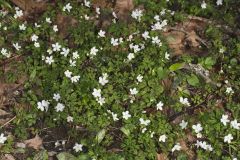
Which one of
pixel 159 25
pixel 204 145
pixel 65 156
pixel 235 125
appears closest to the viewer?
pixel 65 156

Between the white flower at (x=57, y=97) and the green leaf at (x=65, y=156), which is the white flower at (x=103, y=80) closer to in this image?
the white flower at (x=57, y=97)

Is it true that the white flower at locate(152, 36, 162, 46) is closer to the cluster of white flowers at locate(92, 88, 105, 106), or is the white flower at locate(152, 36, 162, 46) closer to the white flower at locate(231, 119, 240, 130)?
the cluster of white flowers at locate(92, 88, 105, 106)

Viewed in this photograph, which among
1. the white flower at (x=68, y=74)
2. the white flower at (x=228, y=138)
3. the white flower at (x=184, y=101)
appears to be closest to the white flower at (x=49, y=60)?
the white flower at (x=68, y=74)

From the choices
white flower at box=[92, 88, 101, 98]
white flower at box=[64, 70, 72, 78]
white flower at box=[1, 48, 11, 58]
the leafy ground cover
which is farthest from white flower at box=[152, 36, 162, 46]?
white flower at box=[1, 48, 11, 58]

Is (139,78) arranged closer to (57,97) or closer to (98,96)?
(98,96)

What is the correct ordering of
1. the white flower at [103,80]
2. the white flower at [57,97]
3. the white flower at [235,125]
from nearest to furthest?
the white flower at [235,125]
the white flower at [57,97]
the white flower at [103,80]

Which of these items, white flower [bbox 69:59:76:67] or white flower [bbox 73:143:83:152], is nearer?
white flower [bbox 73:143:83:152]

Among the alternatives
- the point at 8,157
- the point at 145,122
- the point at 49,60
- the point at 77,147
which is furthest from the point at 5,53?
the point at 145,122

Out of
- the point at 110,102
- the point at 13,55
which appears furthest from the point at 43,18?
the point at 110,102

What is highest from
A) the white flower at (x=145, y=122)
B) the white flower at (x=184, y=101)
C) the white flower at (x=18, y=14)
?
the white flower at (x=18, y=14)

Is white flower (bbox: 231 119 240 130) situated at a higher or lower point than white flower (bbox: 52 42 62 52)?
lower
